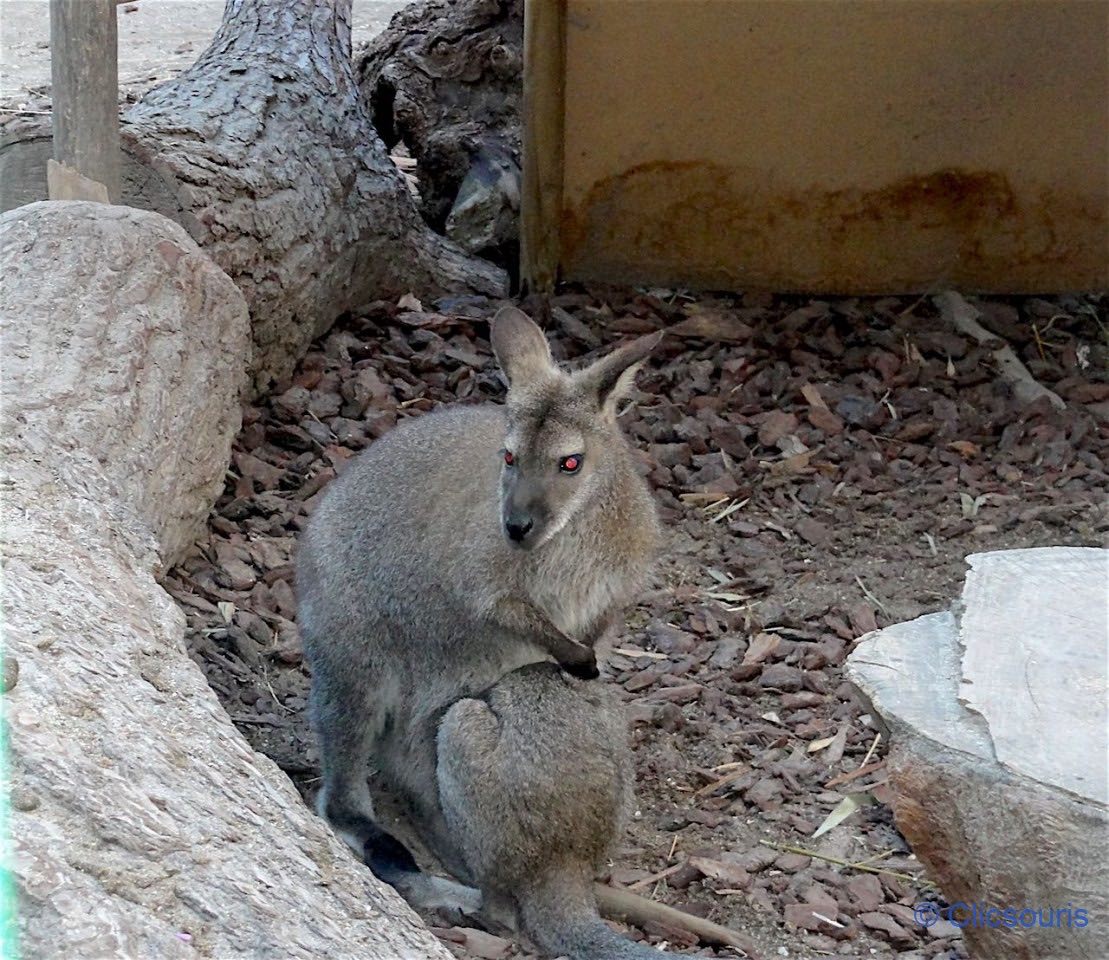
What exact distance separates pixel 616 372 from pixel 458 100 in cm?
444

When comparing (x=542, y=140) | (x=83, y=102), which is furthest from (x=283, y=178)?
(x=542, y=140)

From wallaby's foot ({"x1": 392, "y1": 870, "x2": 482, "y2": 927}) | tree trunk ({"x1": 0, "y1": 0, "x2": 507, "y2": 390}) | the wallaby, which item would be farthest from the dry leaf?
tree trunk ({"x1": 0, "y1": 0, "x2": 507, "y2": 390})

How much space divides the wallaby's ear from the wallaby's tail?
150 cm

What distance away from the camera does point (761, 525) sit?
247 inches

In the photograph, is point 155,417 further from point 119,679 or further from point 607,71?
point 607,71

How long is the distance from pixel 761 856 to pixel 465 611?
1.23m

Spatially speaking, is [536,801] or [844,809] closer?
[536,801]

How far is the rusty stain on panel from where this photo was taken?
7.67 meters

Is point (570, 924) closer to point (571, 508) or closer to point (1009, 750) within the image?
point (571, 508)

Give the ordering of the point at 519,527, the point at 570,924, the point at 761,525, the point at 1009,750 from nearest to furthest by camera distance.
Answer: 1. the point at 1009,750
2. the point at 570,924
3. the point at 519,527
4. the point at 761,525

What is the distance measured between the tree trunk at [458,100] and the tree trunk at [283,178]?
0.25 m

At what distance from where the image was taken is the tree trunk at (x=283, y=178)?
20.1 ft

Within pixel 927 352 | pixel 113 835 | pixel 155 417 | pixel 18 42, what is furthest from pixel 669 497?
pixel 18 42

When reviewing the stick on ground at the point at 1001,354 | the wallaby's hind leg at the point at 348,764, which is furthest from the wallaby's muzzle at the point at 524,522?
the stick on ground at the point at 1001,354
